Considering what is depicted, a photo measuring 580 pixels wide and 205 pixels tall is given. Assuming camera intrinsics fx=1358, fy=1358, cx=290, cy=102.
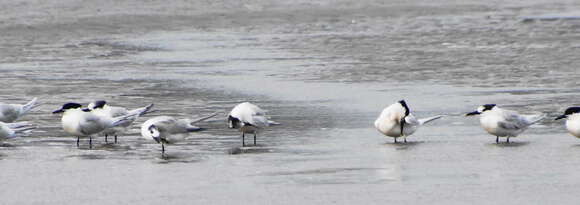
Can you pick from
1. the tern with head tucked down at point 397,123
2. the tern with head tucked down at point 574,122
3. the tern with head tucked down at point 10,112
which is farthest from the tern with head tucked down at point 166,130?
Answer: the tern with head tucked down at point 574,122

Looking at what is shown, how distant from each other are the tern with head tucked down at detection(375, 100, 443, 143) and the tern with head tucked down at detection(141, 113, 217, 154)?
1.99m

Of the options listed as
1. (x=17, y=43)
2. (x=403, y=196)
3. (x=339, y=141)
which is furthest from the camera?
(x=17, y=43)

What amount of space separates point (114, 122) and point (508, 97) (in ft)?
20.6

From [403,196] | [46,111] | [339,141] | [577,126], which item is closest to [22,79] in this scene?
[46,111]

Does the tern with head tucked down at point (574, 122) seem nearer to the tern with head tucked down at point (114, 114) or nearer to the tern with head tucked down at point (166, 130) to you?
the tern with head tucked down at point (166, 130)

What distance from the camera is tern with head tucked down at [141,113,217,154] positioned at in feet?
44.9

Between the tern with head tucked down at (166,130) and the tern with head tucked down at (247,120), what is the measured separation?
0.52 m

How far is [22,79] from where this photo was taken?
22.6m

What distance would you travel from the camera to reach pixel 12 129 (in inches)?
567

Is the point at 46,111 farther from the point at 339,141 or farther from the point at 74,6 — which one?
the point at 74,6

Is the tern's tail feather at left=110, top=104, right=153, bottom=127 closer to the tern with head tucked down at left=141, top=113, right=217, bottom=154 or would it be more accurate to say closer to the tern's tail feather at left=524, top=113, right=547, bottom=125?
the tern with head tucked down at left=141, top=113, right=217, bottom=154

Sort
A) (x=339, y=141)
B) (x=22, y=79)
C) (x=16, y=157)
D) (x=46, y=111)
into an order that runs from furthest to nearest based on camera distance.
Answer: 1. (x=22, y=79)
2. (x=46, y=111)
3. (x=339, y=141)
4. (x=16, y=157)

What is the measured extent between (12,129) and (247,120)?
250 centimetres

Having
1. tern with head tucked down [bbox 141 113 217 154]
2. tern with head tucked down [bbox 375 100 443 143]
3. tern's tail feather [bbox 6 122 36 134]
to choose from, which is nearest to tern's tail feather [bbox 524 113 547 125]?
tern with head tucked down [bbox 375 100 443 143]
